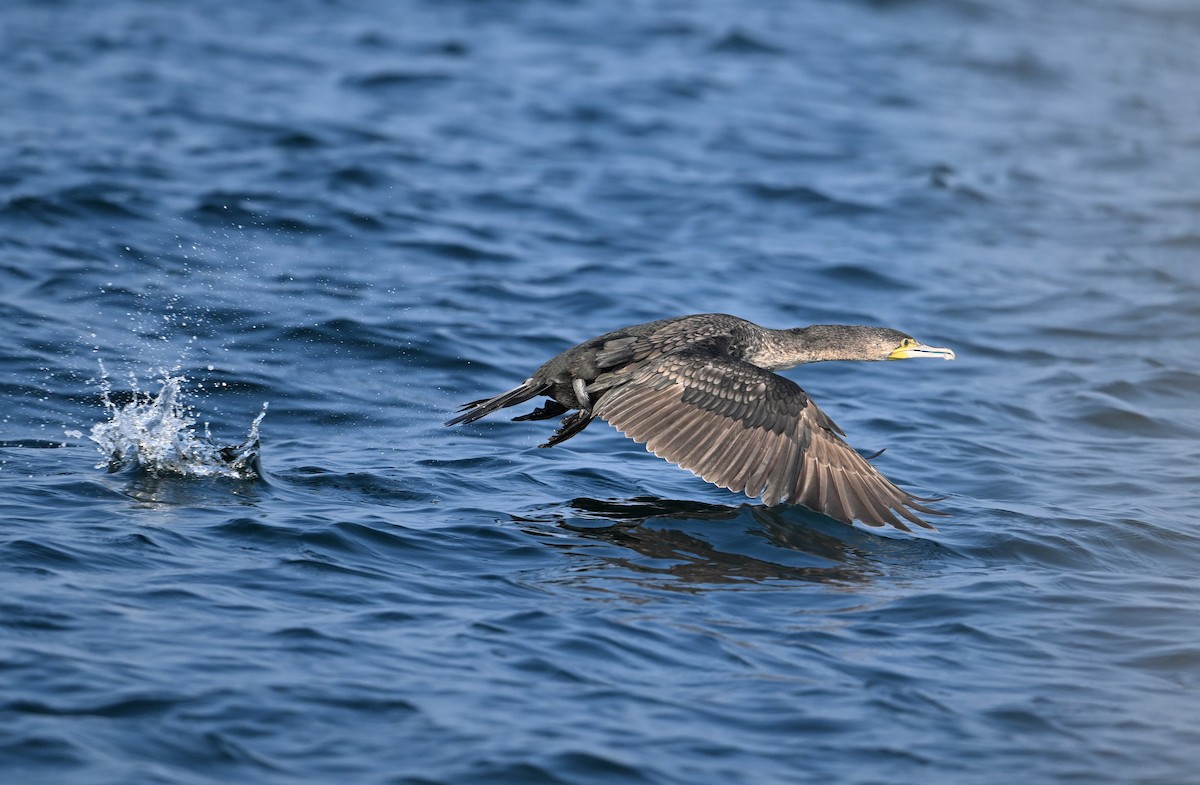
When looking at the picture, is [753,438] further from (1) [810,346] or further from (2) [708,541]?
(1) [810,346]

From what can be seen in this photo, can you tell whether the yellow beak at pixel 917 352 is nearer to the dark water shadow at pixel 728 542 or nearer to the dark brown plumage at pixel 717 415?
the dark brown plumage at pixel 717 415

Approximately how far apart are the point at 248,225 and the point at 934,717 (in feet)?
27.8

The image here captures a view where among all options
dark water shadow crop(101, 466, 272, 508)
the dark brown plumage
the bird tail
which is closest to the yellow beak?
the dark brown plumage

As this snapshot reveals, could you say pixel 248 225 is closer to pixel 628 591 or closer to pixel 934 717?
pixel 628 591

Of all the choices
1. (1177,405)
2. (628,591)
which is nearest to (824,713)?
(628,591)

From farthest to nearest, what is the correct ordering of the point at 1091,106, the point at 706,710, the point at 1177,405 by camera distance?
the point at 1091,106, the point at 1177,405, the point at 706,710

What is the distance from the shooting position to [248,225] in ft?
39.3

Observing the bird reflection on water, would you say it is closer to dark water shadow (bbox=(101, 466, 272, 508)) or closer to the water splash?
dark water shadow (bbox=(101, 466, 272, 508))

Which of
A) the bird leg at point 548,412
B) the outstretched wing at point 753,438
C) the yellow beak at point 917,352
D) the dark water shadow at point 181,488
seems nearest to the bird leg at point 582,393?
the outstretched wing at point 753,438

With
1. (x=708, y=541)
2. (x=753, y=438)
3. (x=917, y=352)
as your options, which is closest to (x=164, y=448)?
(x=708, y=541)

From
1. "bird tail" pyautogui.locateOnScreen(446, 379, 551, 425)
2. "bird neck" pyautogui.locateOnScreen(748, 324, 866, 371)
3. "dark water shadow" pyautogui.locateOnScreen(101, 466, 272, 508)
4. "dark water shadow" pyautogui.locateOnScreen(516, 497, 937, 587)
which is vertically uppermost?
"bird neck" pyautogui.locateOnScreen(748, 324, 866, 371)

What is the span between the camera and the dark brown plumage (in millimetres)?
6980

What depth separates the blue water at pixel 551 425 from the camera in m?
5.00

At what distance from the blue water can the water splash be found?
77mm
